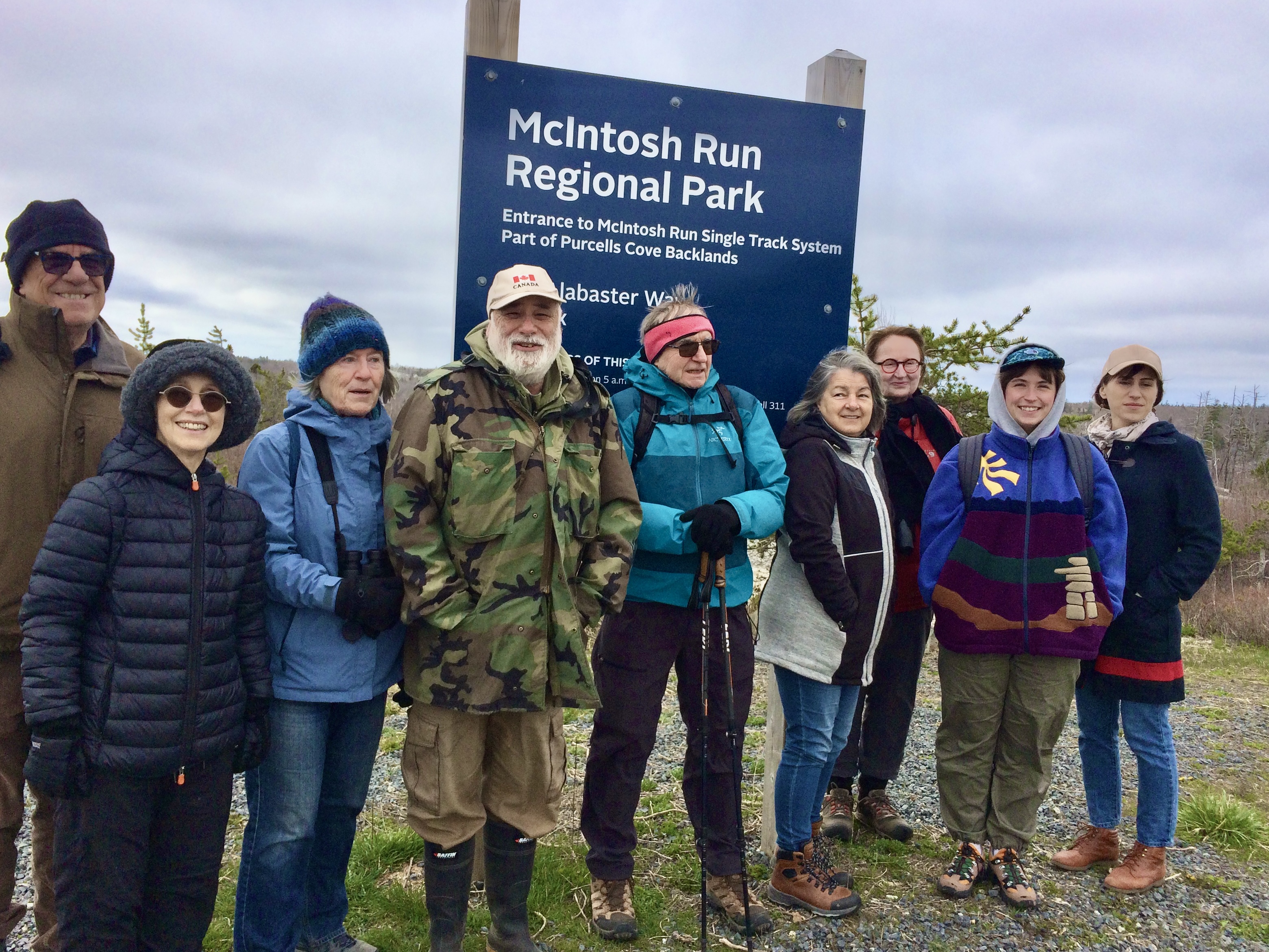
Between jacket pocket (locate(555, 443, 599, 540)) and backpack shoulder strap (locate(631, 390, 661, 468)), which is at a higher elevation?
backpack shoulder strap (locate(631, 390, 661, 468))

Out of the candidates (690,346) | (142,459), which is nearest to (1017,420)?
(690,346)

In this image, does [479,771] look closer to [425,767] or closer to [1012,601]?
[425,767]

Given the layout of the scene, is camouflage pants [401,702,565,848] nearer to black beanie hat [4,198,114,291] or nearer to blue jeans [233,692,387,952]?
blue jeans [233,692,387,952]

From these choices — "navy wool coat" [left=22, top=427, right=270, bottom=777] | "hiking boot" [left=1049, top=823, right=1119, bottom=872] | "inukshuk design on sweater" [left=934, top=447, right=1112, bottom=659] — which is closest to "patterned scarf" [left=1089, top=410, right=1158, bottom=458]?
"inukshuk design on sweater" [left=934, top=447, right=1112, bottom=659]

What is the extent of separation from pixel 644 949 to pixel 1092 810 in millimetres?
2520

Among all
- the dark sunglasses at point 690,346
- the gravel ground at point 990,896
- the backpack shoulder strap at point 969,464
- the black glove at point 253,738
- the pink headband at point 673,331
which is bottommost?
the gravel ground at point 990,896

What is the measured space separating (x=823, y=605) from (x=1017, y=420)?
1310mm

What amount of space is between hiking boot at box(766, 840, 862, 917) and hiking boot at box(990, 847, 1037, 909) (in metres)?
0.70

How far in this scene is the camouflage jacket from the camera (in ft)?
9.79

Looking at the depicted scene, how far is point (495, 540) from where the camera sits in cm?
309

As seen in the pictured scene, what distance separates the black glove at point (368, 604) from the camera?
2882 millimetres

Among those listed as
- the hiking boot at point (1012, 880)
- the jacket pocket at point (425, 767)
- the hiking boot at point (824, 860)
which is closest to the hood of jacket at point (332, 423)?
the jacket pocket at point (425, 767)

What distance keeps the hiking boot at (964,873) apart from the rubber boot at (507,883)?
198 centimetres

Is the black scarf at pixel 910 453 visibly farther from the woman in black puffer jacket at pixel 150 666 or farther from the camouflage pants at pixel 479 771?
the woman in black puffer jacket at pixel 150 666
